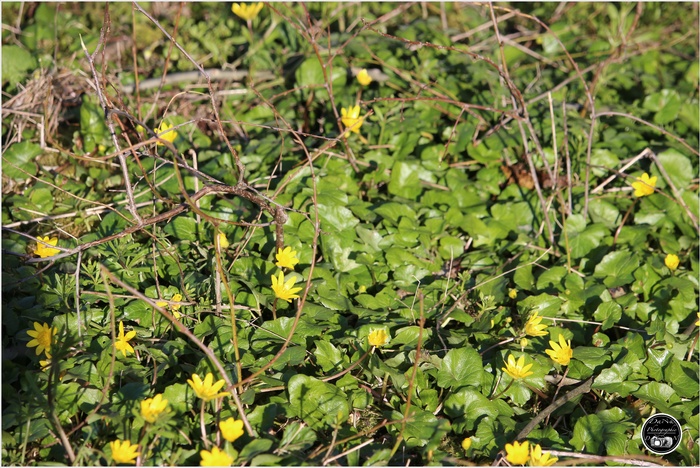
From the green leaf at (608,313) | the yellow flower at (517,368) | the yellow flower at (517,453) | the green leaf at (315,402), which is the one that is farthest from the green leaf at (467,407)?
the green leaf at (608,313)

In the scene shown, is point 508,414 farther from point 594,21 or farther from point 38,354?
point 594,21

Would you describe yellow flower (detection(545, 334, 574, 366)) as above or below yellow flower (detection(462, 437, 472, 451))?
above

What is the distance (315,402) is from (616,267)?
5.21ft

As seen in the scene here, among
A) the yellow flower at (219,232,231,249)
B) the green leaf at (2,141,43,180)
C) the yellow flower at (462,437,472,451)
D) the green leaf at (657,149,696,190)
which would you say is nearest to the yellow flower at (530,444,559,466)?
the yellow flower at (462,437,472,451)

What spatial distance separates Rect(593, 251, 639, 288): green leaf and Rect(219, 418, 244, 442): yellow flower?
1799 mm

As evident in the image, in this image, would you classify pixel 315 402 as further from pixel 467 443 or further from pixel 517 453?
pixel 517 453

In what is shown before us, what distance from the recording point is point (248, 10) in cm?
368

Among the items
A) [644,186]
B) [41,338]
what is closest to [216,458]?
[41,338]

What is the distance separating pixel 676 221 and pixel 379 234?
1528 millimetres

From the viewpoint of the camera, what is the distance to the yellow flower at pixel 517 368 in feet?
7.66

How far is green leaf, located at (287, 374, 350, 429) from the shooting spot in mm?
2240

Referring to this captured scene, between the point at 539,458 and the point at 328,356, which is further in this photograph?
the point at 328,356

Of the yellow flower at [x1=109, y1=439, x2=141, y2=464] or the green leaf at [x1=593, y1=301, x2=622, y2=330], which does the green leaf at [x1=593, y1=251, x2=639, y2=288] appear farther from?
the yellow flower at [x1=109, y1=439, x2=141, y2=464]

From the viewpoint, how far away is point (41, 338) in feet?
7.48
